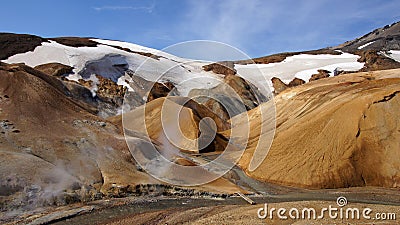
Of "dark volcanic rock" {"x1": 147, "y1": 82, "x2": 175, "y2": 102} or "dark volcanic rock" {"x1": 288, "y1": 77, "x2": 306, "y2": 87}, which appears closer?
"dark volcanic rock" {"x1": 147, "y1": 82, "x2": 175, "y2": 102}

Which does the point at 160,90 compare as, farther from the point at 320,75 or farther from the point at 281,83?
the point at 320,75

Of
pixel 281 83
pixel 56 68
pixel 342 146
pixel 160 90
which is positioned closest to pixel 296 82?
pixel 281 83

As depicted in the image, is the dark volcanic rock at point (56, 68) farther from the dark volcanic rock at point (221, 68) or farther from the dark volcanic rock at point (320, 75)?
the dark volcanic rock at point (320, 75)

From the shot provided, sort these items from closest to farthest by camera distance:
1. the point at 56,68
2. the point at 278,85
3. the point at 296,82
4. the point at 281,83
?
the point at 56,68, the point at 278,85, the point at 281,83, the point at 296,82

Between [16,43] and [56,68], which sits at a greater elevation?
[16,43]

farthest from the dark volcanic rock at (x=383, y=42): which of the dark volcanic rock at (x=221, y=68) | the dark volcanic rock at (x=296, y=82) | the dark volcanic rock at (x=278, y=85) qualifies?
the dark volcanic rock at (x=221, y=68)

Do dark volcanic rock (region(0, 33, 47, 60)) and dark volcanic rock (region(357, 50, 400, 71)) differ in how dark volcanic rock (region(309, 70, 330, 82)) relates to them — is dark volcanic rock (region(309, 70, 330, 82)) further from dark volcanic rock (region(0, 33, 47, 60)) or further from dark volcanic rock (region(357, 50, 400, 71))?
dark volcanic rock (region(0, 33, 47, 60))

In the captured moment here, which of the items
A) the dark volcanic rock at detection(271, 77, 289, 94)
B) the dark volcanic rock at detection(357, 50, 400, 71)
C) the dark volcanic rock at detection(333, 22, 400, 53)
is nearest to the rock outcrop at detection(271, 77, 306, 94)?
the dark volcanic rock at detection(271, 77, 289, 94)

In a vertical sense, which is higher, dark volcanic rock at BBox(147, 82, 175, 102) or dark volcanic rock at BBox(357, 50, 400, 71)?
dark volcanic rock at BBox(357, 50, 400, 71)

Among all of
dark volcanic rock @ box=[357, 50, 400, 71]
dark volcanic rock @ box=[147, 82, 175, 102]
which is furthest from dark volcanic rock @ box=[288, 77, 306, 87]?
dark volcanic rock @ box=[147, 82, 175, 102]

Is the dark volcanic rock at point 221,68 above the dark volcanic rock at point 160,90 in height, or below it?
above

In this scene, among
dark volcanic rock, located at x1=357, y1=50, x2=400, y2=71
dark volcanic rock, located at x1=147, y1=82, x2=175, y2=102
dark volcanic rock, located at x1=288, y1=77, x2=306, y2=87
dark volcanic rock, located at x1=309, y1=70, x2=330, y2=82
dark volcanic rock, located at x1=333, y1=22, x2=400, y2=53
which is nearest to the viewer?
dark volcanic rock, located at x1=147, y1=82, x2=175, y2=102

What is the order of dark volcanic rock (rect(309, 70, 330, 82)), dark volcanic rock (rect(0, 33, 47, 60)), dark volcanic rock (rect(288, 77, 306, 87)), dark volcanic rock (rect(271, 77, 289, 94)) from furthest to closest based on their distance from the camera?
dark volcanic rock (rect(309, 70, 330, 82)) → dark volcanic rock (rect(288, 77, 306, 87)) → dark volcanic rock (rect(271, 77, 289, 94)) → dark volcanic rock (rect(0, 33, 47, 60))

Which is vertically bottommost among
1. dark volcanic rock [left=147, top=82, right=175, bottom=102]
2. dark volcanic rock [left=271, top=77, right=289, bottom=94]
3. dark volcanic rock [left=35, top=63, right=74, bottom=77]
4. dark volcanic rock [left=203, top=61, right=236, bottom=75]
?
dark volcanic rock [left=147, top=82, right=175, bottom=102]
